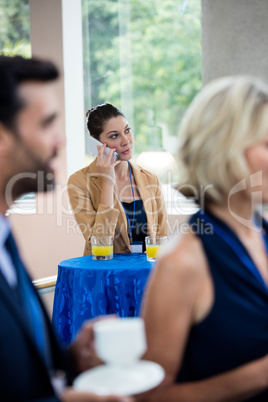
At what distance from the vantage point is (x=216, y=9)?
4102 mm

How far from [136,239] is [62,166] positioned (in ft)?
6.75

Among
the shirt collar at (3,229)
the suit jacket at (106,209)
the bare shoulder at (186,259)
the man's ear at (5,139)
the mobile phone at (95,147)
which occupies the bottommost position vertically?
the suit jacket at (106,209)

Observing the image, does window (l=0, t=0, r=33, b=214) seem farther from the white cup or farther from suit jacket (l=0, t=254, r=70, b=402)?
the white cup

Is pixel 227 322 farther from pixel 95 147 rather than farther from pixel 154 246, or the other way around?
pixel 95 147

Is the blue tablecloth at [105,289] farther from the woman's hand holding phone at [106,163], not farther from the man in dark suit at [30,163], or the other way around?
the man in dark suit at [30,163]

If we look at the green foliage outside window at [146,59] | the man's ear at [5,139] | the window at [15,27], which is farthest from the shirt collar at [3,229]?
the green foliage outside window at [146,59]

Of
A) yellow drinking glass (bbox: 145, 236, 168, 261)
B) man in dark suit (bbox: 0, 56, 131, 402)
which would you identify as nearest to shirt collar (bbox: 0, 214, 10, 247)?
man in dark suit (bbox: 0, 56, 131, 402)

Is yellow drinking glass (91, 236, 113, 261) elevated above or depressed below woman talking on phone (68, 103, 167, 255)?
below

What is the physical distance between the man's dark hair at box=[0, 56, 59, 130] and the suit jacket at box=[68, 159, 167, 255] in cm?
189

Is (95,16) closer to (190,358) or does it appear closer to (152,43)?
(152,43)

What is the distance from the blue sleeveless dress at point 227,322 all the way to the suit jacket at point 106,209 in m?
1.91

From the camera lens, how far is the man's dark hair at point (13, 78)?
1.09m

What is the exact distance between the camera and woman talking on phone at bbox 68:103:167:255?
10.0ft

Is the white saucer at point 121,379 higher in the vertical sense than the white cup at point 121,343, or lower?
lower
